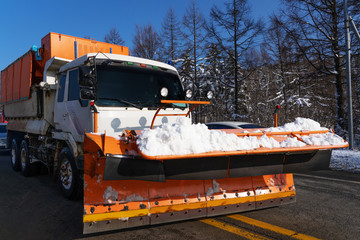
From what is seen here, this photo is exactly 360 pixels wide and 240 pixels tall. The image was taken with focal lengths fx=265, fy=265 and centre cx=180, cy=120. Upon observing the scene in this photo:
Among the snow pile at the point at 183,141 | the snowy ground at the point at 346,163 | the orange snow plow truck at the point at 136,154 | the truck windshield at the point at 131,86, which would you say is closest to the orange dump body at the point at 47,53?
the orange snow plow truck at the point at 136,154

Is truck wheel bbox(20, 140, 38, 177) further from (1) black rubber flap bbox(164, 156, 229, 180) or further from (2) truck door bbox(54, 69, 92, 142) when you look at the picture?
(1) black rubber flap bbox(164, 156, 229, 180)

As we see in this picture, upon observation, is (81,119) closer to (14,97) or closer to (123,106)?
(123,106)

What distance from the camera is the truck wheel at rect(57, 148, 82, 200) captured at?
14.5 feet

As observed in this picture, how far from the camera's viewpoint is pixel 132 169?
A: 114 inches

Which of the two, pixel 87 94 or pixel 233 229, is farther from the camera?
pixel 87 94

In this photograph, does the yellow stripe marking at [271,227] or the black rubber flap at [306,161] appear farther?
the black rubber flap at [306,161]

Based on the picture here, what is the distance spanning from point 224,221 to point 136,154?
171 centimetres

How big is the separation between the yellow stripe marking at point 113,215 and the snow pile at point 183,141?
0.94m

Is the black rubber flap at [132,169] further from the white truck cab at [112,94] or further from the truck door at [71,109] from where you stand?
the truck door at [71,109]

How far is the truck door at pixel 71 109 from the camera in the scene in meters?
A: 4.25

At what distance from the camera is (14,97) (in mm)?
7641

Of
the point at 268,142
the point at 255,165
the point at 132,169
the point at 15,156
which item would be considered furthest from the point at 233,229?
the point at 15,156

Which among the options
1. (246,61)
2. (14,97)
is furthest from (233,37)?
(14,97)

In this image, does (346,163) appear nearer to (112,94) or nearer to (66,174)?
→ (112,94)
